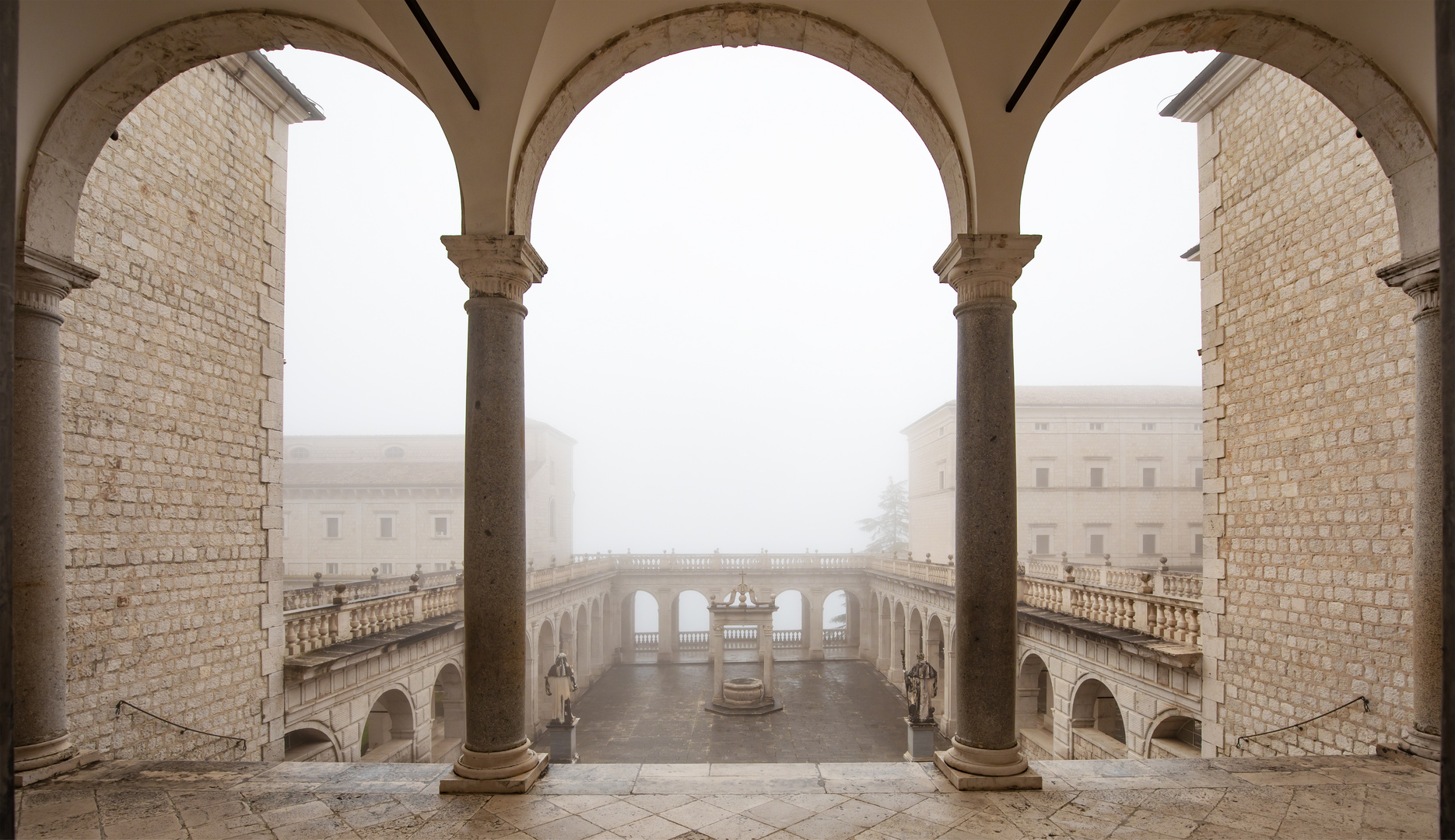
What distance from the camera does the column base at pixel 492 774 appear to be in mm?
4578

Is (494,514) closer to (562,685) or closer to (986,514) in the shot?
(986,514)

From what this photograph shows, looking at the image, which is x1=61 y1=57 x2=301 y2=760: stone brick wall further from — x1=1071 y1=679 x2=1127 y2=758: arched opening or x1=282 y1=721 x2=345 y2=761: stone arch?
x1=1071 y1=679 x2=1127 y2=758: arched opening

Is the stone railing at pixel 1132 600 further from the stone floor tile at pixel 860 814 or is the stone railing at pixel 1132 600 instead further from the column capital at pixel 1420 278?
the stone floor tile at pixel 860 814

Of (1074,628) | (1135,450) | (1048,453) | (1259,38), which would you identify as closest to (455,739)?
(1074,628)

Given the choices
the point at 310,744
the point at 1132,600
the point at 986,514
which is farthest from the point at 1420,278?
the point at 310,744

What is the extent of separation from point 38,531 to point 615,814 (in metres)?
4.58

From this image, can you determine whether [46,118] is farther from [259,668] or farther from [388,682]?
[388,682]

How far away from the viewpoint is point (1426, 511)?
517 cm

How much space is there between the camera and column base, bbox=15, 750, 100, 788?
15.8ft

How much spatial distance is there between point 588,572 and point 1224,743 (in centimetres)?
2323

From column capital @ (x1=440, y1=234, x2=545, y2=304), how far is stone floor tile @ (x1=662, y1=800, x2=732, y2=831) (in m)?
3.48

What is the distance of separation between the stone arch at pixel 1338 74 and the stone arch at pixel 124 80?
5279 mm

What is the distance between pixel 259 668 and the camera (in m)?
8.77

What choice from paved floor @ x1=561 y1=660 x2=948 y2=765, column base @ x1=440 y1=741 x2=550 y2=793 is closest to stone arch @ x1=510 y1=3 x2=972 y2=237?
column base @ x1=440 y1=741 x2=550 y2=793
